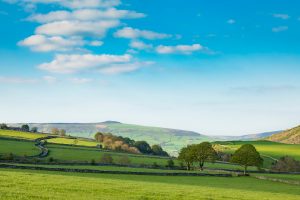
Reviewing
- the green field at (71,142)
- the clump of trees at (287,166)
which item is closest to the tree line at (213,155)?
the clump of trees at (287,166)

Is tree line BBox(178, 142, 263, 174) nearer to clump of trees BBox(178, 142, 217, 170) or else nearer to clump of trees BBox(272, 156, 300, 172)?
clump of trees BBox(178, 142, 217, 170)

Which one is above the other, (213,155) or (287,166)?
(213,155)

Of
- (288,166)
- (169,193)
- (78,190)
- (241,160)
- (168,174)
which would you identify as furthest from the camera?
(288,166)

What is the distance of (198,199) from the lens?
102 ft

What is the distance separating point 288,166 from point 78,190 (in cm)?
11362

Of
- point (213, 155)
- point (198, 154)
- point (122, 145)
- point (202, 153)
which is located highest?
point (122, 145)

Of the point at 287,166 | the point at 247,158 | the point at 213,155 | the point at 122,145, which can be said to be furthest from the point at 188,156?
the point at 122,145

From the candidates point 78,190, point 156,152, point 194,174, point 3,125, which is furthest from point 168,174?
point 3,125

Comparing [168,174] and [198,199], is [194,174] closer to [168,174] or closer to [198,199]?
[168,174]

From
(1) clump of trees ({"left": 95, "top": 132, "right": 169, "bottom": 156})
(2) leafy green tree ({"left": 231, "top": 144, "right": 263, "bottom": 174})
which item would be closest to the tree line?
(2) leafy green tree ({"left": 231, "top": 144, "right": 263, "bottom": 174})

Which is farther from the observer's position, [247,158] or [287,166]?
[287,166]

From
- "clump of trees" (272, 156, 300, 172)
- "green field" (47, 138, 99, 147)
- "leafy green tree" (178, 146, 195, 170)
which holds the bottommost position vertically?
"clump of trees" (272, 156, 300, 172)

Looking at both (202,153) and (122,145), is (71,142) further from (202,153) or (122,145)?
(202,153)

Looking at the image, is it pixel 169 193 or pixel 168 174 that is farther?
pixel 168 174
